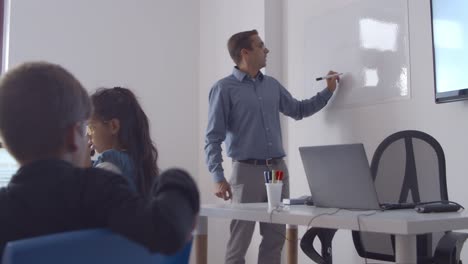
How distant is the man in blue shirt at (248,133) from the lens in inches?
115

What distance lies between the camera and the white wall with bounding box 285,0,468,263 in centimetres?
247

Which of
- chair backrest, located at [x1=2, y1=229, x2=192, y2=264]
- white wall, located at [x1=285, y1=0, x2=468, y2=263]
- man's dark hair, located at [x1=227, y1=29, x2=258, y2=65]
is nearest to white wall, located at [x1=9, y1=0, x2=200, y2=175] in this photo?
white wall, located at [x1=285, y1=0, x2=468, y2=263]

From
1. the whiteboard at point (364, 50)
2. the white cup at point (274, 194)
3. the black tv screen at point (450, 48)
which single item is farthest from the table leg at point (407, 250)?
the whiteboard at point (364, 50)

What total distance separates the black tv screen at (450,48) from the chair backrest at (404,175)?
33 centimetres

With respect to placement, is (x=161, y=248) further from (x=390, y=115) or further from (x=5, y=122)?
(x=390, y=115)

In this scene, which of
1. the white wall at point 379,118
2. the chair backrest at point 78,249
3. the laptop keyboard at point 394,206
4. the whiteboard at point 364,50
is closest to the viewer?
the chair backrest at point 78,249

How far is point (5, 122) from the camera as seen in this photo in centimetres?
91

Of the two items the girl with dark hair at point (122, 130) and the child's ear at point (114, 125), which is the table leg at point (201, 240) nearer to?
the girl with dark hair at point (122, 130)

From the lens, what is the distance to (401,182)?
2219 mm

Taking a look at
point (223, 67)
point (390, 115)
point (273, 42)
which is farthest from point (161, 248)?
point (223, 67)

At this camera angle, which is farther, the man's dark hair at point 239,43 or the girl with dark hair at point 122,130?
the man's dark hair at point 239,43

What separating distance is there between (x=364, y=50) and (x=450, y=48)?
24.6 inches

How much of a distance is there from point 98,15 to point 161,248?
11.5 feet

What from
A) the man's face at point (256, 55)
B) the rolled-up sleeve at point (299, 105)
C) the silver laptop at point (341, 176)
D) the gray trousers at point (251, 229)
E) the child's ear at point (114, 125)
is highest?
the man's face at point (256, 55)
